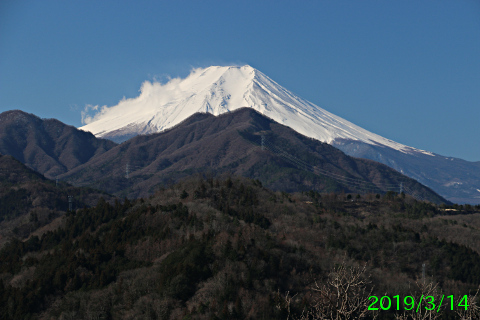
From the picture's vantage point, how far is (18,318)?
54.0m

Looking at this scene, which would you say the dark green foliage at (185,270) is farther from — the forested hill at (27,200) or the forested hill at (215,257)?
the forested hill at (27,200)

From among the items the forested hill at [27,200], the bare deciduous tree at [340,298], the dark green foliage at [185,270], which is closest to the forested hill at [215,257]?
the dark green foliage at [185,270]

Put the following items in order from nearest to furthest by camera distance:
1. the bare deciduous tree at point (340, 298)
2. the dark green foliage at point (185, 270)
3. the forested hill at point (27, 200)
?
the bare deciduous tree at point (340, 298) → the dark green foliage at point (185, 270) → the forested hill at point (27, 200)

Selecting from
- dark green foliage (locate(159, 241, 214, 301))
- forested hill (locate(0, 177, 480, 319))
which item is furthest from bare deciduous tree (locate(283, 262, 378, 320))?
dark green foliage (locate(159, 241, 214, 301))

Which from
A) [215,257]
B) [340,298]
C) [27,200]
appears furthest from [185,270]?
[27,200]

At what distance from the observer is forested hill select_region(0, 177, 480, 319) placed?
54969 mm

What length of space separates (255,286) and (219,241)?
9.43 metres

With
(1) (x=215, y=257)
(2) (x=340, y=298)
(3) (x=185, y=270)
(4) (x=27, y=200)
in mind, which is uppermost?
(2) (x=340, y=298)

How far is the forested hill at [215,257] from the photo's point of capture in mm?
54969

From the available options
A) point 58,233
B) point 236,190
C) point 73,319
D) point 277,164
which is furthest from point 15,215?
point 277,164

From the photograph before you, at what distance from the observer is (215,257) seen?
61.7 m

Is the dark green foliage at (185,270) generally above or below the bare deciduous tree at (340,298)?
below

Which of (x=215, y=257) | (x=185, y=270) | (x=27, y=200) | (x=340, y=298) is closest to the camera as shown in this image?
(x=340, y=298)

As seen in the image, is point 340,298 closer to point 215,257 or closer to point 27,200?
point 215,257
